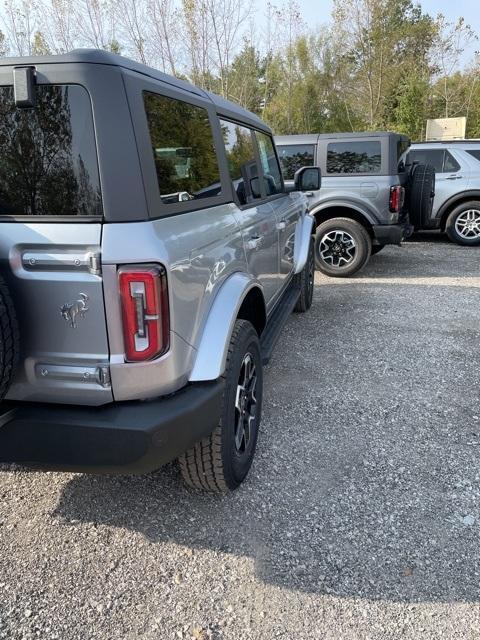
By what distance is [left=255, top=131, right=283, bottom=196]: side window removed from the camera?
12.6ft

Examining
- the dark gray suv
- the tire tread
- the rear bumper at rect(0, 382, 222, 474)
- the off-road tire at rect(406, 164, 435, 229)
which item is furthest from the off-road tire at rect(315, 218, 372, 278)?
the rear bumper at rect(0, 382, 222, 474)

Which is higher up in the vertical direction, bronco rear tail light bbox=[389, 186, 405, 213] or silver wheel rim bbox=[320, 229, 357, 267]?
bronco rear tail light bbox=[389, 186, 405, 213]

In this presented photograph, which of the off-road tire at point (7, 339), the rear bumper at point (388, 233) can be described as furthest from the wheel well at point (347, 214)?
the off-road tire at point (7, 339)

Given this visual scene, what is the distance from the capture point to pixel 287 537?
7.57 ft

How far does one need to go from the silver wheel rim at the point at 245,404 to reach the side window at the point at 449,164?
24.5 ft

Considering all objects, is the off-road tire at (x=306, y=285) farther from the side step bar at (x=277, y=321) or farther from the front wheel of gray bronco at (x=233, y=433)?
the front wheel of gray bronco at (x=233, y=433)

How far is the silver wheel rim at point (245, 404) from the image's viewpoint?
2.58m

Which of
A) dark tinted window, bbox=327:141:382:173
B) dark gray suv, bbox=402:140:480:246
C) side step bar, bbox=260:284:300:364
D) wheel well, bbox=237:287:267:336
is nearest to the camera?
wheel well, bbox=237:287:267:336

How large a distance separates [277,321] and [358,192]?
3.66 meters

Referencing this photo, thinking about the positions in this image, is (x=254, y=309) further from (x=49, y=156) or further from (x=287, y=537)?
(x=49, y=156)

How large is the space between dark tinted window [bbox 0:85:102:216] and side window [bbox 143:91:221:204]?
258 millimetres

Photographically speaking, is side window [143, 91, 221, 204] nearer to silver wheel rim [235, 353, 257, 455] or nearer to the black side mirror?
silver wheel rim [235, 353, 257, 455]

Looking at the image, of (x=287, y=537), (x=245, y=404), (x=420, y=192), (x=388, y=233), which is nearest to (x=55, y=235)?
(x=245, y=404)

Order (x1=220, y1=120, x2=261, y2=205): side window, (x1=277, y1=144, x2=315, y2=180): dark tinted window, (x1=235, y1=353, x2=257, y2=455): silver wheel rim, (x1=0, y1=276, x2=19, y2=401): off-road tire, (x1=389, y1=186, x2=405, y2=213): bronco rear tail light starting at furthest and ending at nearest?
(x1=277, y1=144, x2=315, y2=180): dark tinted window
(x1=389, y1=186, x2=405, y2=213): bronco rear tail light
(x1=220, y1=120, x2=261, y2=205): side window
(x1=235, y1=353, x2=257, y2=455): silver wheel rim
(x1=0, y1=276, x2=19, y2=401): off-road tire
